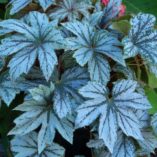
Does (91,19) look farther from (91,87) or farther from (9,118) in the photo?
(9,118)

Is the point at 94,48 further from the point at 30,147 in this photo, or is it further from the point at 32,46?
the point at 30,147

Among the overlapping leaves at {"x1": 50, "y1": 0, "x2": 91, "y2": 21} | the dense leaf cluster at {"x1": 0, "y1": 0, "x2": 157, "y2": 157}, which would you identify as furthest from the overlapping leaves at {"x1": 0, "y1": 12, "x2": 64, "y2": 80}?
the overlapping leaves at {"x1": 50, "y1": 0, "x2": 91, "y2": 21}

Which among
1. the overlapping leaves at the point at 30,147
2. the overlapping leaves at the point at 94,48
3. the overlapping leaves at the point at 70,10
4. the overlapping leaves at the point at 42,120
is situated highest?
the overlapping leaves at the point at 70,10

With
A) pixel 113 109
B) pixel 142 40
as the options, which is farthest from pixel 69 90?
pixel 142 40

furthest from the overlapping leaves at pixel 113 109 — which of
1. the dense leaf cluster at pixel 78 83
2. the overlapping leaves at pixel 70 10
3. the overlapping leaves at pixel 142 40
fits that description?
the overlapping leaves at pixel 70 10

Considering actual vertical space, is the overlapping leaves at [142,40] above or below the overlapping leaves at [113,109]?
above

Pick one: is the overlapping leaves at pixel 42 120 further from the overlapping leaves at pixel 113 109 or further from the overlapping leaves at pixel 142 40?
the overlapping leaves at pixel 142 40

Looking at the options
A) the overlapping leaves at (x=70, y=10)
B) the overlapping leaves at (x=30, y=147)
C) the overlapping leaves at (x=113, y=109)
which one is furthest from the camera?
the overlapping leaves at (x=70, y=10)
